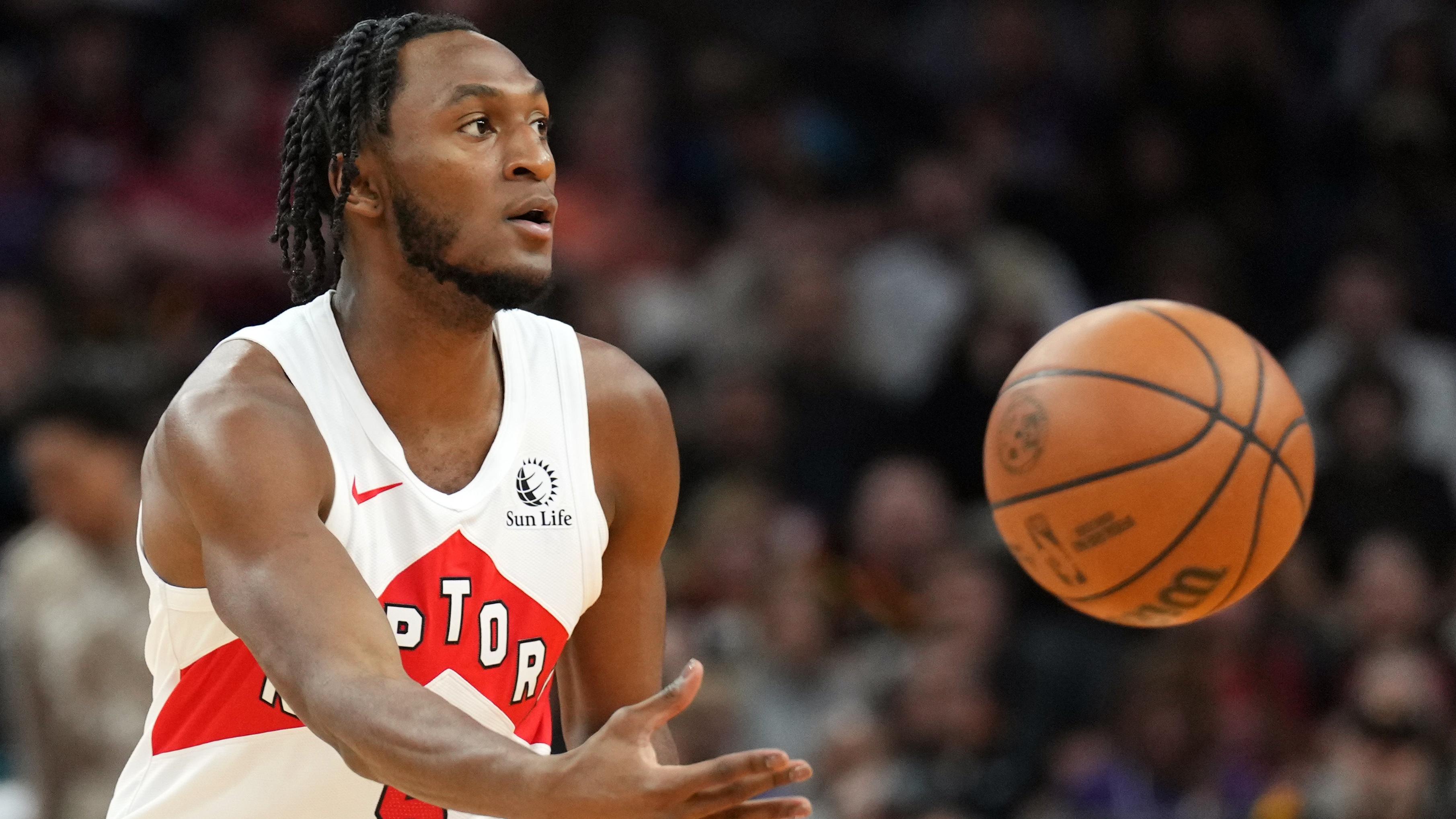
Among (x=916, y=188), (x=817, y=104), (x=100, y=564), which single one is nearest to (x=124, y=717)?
(x=100, y=564)

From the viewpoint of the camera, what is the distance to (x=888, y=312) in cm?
898

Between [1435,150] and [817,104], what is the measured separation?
325cm

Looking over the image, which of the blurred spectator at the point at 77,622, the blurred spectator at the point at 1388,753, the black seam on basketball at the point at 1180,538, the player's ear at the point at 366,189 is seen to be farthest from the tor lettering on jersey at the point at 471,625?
the blurred spectator at the point at 1388,753

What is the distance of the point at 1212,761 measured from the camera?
686cm

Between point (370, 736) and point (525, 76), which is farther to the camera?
point (525, 76)

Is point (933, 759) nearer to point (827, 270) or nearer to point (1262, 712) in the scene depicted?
point (1262, 712)

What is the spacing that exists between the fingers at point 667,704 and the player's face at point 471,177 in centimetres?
113

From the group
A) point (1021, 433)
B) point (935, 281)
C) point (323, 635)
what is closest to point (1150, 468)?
point (1021, 433)

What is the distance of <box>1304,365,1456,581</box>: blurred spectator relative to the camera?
7.85 m

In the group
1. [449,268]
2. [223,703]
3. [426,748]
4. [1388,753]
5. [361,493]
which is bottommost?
[1388,753]

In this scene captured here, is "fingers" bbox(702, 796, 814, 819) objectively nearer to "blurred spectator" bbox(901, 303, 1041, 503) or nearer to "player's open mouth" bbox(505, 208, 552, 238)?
"player's open mouth" bbox(505, 208, 552, 238)

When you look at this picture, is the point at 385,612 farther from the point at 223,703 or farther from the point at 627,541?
the point at 627,541

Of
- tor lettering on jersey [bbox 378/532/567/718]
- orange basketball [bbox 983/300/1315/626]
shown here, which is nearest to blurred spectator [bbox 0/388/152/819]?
tor lettering on jersey [bbox 378/532/567/718]

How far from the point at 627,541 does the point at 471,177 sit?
0.84 metres
